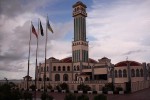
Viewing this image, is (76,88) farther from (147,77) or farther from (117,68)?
(147,77)

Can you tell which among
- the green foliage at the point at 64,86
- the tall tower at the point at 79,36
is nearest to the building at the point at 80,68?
the tall tower at the point at 79,36

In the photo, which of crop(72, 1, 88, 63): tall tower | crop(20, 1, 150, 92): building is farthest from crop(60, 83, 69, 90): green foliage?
crop(72, 1, 88, 63): tall tower

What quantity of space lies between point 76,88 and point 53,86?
8.80 meters

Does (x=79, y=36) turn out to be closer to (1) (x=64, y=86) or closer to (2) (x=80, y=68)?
(2) (x=80, y=68)

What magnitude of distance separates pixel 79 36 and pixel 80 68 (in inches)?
462

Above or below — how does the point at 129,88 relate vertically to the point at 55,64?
below

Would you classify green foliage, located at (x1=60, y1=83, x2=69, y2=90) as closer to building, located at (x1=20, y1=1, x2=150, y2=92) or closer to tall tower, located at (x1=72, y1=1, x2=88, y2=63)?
building, located at (x1=20, y1=1, x2=150, y2=92)

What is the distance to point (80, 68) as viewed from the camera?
7544 cm

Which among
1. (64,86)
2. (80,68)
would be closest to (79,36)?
(80,68)

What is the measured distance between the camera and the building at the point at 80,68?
60.2m

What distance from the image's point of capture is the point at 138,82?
58.2 metres

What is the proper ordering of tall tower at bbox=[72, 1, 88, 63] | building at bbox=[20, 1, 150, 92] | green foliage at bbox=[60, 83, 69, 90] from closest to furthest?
building at bbox=[20, 1, 150, 92]
green foliage at bbox=[60, 83, 69, 90]
tall tower at bbox=[72, 1, 88, 63]

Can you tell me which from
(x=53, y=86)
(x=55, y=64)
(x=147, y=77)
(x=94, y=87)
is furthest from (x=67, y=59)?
(x=147, y=77)

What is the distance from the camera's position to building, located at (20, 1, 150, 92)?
6022 centimetres
